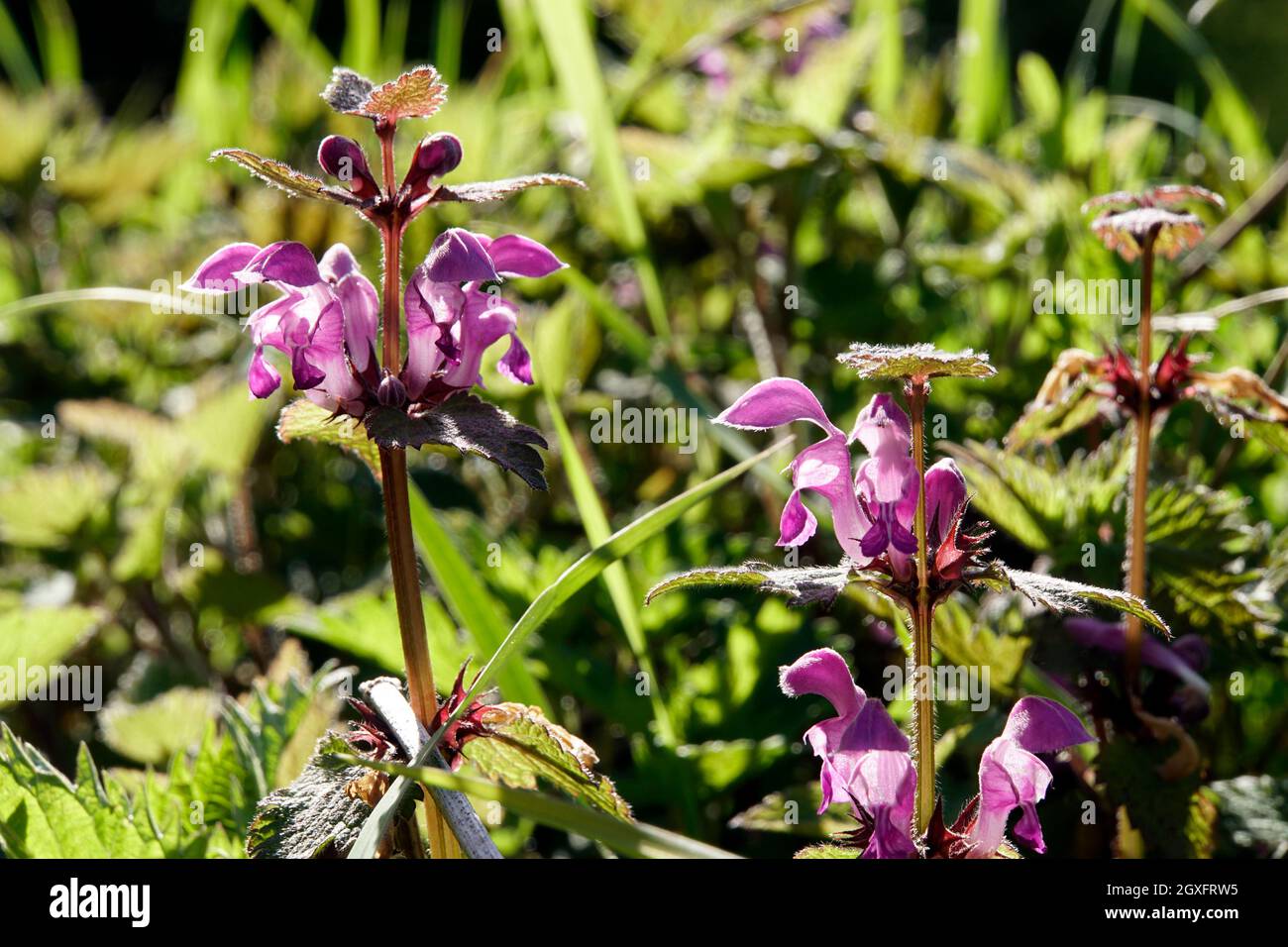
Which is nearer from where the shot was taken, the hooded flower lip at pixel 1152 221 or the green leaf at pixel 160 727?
the hooded flower lip at pixel 1152 221

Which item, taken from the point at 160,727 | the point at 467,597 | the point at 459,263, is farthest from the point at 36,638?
the point at 459,263

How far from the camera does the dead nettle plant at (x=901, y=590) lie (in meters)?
0.64

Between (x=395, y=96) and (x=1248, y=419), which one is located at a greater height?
(x=395, y=96)

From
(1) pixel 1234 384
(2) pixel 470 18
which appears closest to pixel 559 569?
(1) pixel 1234 384

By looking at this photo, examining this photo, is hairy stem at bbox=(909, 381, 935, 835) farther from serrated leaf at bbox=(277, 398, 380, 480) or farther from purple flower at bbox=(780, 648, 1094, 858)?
serrated leaf at bbox=(277, 398, 380, 480)

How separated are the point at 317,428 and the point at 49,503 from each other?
0.78 m

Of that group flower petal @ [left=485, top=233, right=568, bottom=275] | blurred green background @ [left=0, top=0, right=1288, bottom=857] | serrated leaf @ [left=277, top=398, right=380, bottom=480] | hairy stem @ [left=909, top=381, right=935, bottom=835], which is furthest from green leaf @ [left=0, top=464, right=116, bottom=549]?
hairy stem @ [left=909, top=381, right=935, bottom=835]

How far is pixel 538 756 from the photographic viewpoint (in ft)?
2.36

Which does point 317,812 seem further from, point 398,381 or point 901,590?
point 901,590

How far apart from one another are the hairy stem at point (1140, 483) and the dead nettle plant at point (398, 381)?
41 centimetres

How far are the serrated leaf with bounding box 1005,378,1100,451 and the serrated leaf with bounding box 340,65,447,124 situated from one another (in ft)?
1.55

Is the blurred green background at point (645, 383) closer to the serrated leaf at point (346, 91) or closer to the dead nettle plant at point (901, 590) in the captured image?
the dead nettle plant at point (901, 590)

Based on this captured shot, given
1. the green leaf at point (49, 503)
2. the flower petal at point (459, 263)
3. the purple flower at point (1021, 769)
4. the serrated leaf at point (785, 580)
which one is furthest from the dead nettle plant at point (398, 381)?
the green leaf at point (49, 503)

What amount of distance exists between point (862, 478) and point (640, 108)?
4.99 feet
